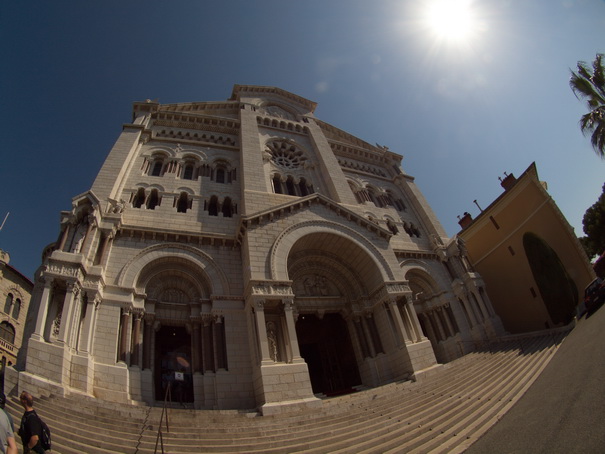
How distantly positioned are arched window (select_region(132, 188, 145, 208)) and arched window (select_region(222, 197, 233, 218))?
4.56 metres

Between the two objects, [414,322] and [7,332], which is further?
[7,332]

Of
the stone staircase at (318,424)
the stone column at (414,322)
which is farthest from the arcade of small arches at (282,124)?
the stone staircase at (318,424)

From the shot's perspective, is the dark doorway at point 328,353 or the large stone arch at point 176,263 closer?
the large stone arch at point 176,263

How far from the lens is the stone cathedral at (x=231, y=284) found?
11180mm

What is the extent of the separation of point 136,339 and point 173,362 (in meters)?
2.19

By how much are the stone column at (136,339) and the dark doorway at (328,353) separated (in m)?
8.20

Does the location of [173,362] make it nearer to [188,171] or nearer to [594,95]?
[188,171]

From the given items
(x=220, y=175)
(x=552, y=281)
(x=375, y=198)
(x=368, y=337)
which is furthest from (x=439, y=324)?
(x=220, y=175)

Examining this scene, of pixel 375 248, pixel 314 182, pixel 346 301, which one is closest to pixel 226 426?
pixel 346 301

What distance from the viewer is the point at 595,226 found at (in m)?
29.2

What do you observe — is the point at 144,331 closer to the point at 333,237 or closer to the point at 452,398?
the point at 333,237

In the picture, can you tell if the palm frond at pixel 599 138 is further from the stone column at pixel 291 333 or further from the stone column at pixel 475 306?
the stone column at pixel 291 333

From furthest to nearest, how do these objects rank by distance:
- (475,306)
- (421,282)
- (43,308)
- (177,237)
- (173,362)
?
(421,282)
(475,306)
(177,237)
(173,362)
(43,308)

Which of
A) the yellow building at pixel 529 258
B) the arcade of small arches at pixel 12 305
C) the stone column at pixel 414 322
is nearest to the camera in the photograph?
the stone column at pixel 414 322
